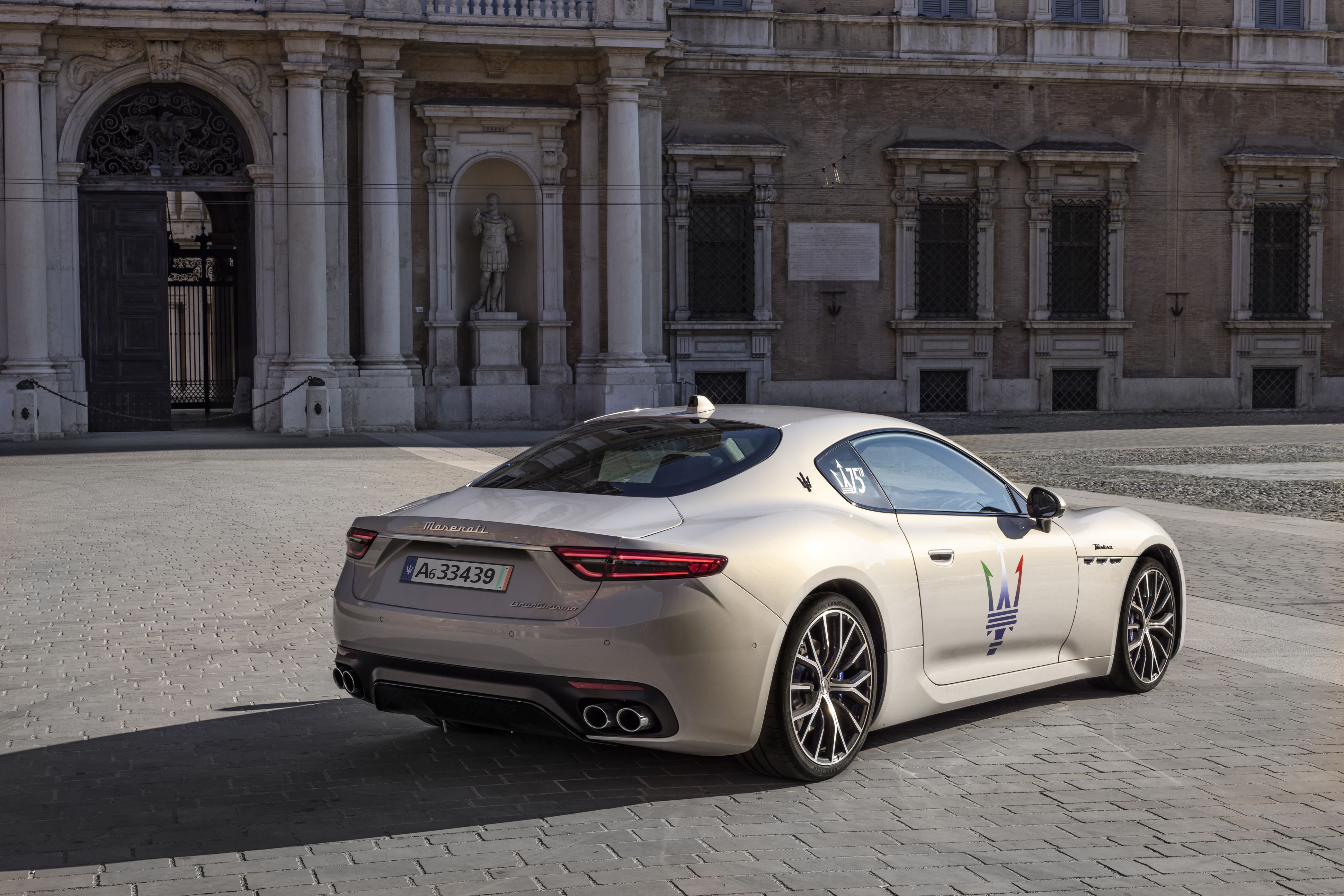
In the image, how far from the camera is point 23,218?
26.6 metres

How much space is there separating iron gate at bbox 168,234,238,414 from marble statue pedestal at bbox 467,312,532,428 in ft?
17.8

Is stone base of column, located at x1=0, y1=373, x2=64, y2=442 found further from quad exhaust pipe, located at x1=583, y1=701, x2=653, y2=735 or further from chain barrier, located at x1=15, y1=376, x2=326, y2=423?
quad exhaust pipe, located at x1=583, y1=701, x2=653, y2=735

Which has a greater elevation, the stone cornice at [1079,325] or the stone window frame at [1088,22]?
the stone window frame at [1088,22]

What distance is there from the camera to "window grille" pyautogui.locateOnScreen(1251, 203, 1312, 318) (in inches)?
1358

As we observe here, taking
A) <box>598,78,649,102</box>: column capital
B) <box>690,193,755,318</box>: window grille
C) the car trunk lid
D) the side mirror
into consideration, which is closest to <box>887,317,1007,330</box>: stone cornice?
<box>690,193,755,318</box>: window grille

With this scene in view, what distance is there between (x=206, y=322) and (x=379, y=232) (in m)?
5.45

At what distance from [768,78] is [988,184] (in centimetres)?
506

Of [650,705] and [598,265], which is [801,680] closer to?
[650,705]

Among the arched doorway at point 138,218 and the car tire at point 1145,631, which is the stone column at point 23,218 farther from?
the car tire at point 1145,631

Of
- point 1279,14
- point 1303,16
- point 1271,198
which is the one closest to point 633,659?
point 1271,198

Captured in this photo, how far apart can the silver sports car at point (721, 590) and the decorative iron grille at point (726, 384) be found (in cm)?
2471

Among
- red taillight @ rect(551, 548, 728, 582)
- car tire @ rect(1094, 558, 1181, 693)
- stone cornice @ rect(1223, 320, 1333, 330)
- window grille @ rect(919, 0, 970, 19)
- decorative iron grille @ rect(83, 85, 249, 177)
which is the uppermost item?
window grille @ rect(919, 0, 970, 19)

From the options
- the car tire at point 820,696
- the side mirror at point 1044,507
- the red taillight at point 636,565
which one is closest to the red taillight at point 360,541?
the red taillight at point 636,565

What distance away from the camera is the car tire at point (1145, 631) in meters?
7.35
